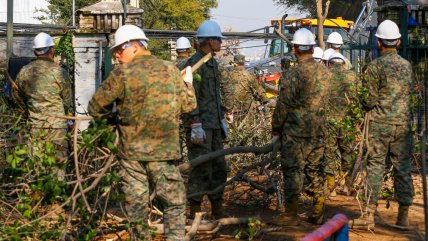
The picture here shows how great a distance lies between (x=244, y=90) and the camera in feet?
52.7

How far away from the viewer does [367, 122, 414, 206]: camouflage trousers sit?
9.17 m

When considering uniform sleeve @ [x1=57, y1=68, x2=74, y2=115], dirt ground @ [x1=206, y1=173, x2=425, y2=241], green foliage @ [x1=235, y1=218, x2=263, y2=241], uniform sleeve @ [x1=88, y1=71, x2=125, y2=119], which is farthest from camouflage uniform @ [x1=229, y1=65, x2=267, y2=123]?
uniform sleeve @ [x1=88, y1=71, x2=125, y2=119]

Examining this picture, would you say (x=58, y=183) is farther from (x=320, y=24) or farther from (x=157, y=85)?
(x=320, y=24)

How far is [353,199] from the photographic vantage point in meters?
11.3

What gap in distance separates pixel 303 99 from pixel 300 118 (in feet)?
0.63

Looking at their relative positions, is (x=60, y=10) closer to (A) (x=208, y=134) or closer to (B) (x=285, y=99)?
(A) (x=208, y=134)

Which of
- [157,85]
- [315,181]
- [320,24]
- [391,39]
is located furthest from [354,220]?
[320,24]

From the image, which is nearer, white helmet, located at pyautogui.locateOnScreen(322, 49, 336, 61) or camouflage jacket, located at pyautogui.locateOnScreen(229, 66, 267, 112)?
white helmet, located at pyautogui.locateOnScreen(322, 49, 336, 61)

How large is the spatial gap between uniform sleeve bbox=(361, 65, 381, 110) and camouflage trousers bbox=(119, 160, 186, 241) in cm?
271

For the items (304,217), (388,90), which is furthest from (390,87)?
(304,217)

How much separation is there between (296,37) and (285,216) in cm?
181

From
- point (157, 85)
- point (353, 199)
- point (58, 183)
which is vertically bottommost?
point (353, 199)

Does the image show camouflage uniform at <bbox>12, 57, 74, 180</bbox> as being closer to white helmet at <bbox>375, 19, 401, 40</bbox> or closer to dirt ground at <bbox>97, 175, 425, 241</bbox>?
dirt ground at <bbox>97, 175, 425, 241</bbox>

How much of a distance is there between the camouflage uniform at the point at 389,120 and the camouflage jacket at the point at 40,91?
337 cm
